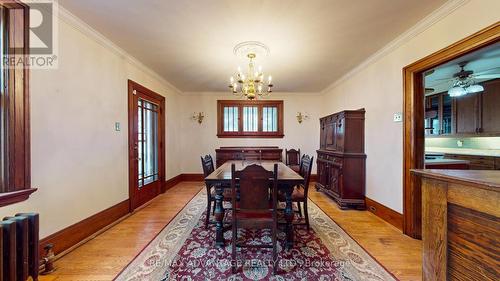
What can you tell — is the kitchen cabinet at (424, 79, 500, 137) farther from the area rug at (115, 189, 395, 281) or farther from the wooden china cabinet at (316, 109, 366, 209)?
the area rug at (115, 189, 395, 281)

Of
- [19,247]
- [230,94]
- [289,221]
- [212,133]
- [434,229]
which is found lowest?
[289,221]

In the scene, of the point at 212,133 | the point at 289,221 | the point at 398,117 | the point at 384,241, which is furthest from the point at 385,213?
the point at 212,133

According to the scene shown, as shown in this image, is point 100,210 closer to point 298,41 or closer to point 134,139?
point 134,139

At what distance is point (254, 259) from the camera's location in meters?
2.14

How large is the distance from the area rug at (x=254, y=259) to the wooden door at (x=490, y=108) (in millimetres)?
4103

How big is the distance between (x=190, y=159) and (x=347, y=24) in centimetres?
495

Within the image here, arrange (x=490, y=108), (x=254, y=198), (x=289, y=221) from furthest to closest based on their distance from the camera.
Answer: (x=490, y=108) → (x=289, y=221) → (x=254, y=198)

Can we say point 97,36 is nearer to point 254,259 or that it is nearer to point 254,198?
point 254,198

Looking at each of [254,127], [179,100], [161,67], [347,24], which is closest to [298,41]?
[347,24]

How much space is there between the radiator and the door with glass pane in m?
1.91

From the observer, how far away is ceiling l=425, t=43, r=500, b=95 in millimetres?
3037

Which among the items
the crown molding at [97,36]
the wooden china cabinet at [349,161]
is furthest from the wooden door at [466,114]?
the crown molding at [97,36]

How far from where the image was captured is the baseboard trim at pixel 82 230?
2149 mm

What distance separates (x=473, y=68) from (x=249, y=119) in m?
4.68
